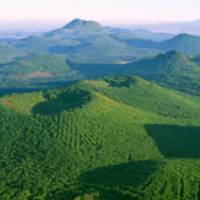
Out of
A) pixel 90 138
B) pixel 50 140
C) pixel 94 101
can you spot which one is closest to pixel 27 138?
pixel 50 140

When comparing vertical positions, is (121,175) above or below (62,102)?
below

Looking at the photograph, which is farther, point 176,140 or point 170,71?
point 170,71


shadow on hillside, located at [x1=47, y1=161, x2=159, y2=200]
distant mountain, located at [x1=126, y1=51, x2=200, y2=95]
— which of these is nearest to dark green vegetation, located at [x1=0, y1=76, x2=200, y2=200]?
shadow on hillside, located at [x1=47, y1=161, x2=159, y2=200]

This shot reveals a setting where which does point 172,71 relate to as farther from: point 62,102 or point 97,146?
point 97,146

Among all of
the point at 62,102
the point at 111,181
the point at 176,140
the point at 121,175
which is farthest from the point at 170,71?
the point at 111,181

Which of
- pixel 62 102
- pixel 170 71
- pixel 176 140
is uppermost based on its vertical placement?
pixel 62 102

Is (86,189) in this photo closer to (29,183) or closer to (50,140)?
(29,183)
